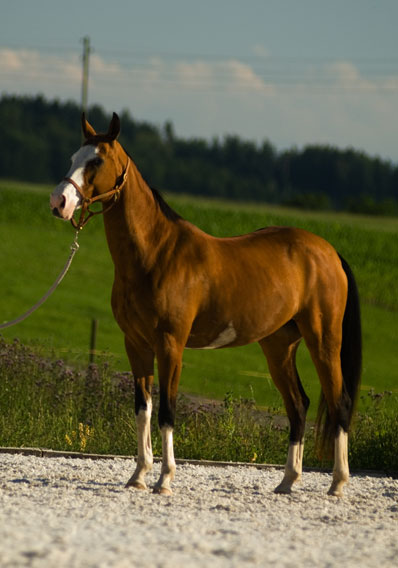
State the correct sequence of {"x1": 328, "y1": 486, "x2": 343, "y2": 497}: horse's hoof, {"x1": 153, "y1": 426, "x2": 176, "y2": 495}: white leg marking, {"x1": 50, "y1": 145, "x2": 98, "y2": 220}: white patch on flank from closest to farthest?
{"x1": 50, "y1": 145, "x2": 98, "y2": 220}: white patch on flank → {"x1": 153, "y1": 426, "x2": 176, "y2": 495}: white leg marking → {"x1": 328, "y1": 486, "x2": 343, "y2": 497}: horse's hoof

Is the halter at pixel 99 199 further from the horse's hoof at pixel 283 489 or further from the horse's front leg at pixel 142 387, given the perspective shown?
the horse's hoof at pixel 283 489

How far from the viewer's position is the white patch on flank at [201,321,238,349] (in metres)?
7.17

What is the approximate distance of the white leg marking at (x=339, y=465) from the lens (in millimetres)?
7535

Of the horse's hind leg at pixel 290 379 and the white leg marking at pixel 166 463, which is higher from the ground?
the horse's hind leg at pixel 290 379

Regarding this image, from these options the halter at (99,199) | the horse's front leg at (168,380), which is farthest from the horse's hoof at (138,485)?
the halter at (99,199)

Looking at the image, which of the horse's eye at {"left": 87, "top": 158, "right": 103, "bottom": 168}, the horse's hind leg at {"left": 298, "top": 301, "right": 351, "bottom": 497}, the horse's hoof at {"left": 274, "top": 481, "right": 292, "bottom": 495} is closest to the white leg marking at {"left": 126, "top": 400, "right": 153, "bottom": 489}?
the horse's hoof at {"left": 274, "top": 481, "right": 292, "bottom": 495}

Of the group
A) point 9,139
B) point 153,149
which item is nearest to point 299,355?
point 9,139

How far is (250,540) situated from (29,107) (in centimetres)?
7623

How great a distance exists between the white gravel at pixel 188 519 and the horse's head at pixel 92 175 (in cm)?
224

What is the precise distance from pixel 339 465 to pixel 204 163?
74.6 metres

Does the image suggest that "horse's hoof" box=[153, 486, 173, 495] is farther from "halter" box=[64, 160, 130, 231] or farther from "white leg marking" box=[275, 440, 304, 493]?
"halter" box=[64, 160, 130, 231]

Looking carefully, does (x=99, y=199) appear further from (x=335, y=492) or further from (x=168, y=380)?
(x=335, y=492)

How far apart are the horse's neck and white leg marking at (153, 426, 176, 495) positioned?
1.31m

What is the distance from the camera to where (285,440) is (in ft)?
31.5
